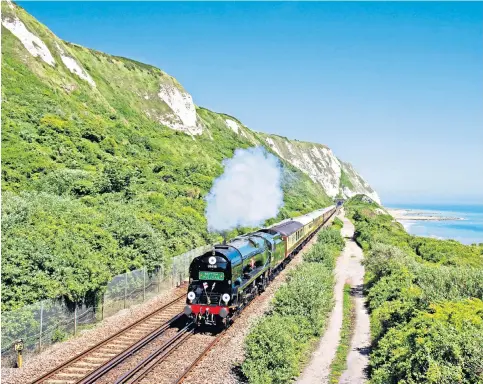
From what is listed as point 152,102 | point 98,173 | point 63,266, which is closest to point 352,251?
point 98,173

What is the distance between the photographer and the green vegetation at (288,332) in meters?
14.7

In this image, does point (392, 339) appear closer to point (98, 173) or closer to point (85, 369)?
point (85, 369)

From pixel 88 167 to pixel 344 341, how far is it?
101ft

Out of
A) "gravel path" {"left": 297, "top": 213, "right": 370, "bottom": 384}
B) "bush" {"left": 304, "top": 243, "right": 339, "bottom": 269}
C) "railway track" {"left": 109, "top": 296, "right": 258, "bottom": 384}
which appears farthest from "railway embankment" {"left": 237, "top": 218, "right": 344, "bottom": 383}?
"bush" {"left": 304, "top": 243, "right": 339, "bottom": 269}

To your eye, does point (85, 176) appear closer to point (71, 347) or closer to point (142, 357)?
point (71, 347)

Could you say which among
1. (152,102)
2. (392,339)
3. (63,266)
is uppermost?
(152,102)

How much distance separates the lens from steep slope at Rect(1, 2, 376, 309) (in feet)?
68.4

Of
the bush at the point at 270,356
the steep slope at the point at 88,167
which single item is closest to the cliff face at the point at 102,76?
the steep slope at the point at 88,167

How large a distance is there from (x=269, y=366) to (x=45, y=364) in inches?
341

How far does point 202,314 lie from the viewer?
20.0 meters

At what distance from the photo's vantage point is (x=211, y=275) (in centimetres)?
2003

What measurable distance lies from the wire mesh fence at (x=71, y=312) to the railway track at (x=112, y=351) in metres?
2.24

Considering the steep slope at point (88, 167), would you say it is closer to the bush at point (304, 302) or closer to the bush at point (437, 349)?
the bush at point (304, 302)

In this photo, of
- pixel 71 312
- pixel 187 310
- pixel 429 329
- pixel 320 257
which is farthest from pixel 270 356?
pixel 320 257
